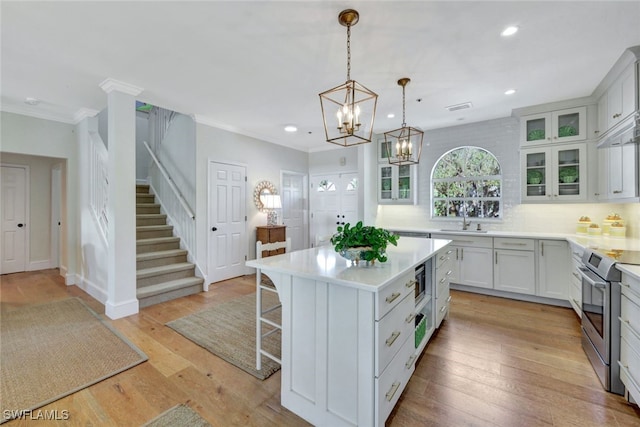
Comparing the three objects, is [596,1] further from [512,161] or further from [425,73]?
[512,161]

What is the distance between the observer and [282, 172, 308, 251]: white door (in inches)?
237

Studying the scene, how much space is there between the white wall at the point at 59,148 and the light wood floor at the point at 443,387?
99.4 inches

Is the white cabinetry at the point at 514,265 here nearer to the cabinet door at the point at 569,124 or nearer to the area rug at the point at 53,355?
the cabinet door at the point at 569,124

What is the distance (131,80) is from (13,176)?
452 cm

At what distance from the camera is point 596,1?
6.17 feet

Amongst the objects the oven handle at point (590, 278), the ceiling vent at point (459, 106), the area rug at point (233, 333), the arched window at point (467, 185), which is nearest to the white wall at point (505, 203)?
the arched window at point (467, 185)

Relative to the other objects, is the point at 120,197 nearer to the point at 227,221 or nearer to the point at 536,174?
the point at 227,221

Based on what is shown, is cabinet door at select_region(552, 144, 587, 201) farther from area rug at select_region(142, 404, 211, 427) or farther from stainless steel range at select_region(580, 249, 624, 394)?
area rug at select_region(142, 404, 211, 427)

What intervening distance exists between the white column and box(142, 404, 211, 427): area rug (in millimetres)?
1999

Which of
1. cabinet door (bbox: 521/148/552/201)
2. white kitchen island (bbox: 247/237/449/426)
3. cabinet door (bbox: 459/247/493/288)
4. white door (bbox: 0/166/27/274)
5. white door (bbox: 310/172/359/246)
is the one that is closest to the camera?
white kitchen island (bbox: 247/237/449/426)

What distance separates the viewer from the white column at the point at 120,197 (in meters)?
3.18

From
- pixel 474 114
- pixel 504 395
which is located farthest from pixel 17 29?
pixel 474 114

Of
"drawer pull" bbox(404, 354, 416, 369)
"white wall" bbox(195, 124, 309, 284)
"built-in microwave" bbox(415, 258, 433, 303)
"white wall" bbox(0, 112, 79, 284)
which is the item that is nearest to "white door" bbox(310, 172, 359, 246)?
"white wall" bbox(195, 124, 309, 284)

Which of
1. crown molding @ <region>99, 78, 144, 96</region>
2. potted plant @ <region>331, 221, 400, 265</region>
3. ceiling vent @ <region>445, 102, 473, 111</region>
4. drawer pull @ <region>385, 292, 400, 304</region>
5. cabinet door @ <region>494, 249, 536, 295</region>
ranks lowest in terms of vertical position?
cabinet door @ <region>494, 249, 536, 295</region>
